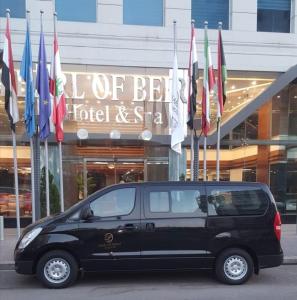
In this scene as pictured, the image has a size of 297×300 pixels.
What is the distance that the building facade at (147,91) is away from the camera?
15.0m

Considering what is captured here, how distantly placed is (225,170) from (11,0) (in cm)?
918

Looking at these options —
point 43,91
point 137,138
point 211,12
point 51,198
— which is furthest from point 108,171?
point 211,12

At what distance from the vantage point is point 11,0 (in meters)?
15.0

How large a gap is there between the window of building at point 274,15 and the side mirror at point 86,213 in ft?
36.4

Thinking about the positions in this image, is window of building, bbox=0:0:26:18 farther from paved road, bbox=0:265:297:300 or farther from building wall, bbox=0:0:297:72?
paved road, bbox=0:265:297:300

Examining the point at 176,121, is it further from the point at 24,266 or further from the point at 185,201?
the point at 24,266

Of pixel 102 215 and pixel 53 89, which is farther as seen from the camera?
pixel 53 89

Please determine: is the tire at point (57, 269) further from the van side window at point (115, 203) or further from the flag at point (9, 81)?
the flag at point (9, 81)

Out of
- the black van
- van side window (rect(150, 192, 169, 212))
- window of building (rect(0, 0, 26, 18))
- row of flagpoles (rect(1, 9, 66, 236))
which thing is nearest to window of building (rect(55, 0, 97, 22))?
window of building (rect(0, 0, 26, 18))

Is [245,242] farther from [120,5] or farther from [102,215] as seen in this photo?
[120,5]

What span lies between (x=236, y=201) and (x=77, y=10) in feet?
32.3

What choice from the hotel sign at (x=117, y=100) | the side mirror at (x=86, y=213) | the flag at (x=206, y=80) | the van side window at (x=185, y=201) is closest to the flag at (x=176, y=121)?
the flag at (x=206, y=80)

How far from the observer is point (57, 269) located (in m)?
7.70

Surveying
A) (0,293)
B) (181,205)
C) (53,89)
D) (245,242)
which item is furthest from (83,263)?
(53,89)
